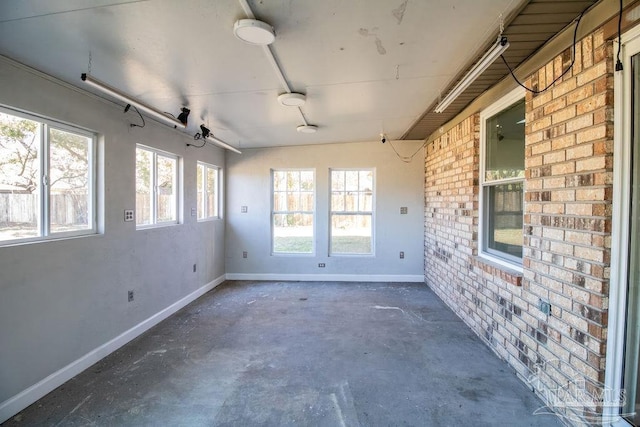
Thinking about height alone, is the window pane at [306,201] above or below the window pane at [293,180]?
below

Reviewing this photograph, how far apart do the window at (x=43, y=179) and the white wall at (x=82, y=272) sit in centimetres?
12

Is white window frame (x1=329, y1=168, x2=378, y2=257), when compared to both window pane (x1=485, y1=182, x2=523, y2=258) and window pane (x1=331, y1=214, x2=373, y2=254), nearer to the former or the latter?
window pane (x1=331, y1=214, x2=373, y2=254)

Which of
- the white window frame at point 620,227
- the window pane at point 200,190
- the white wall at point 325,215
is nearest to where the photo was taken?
the white window frame at point 620,227

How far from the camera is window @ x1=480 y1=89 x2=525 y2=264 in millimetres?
2807

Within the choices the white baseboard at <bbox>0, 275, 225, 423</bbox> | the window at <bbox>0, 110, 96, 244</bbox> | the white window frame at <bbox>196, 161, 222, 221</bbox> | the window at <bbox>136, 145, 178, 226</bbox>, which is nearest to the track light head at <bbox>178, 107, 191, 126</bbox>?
the window at <bbox>136, 145, 178, 226</bbox>

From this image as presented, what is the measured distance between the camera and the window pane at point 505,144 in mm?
2793

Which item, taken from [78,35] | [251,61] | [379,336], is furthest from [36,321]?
[379,336]

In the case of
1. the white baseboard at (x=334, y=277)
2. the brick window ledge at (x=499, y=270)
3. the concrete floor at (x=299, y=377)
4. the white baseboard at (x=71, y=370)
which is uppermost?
the brick window ledge at (x=499, y=270)

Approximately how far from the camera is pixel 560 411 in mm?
2057

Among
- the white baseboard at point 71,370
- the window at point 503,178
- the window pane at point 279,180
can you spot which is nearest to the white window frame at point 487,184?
the window at point 503,178

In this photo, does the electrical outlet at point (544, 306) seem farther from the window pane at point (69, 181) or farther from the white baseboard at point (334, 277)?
the window pane at point (69, 181)

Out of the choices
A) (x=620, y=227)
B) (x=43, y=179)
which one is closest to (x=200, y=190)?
(x=43, y=179)

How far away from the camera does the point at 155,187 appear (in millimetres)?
3943

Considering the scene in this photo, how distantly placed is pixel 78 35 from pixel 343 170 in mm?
4482
